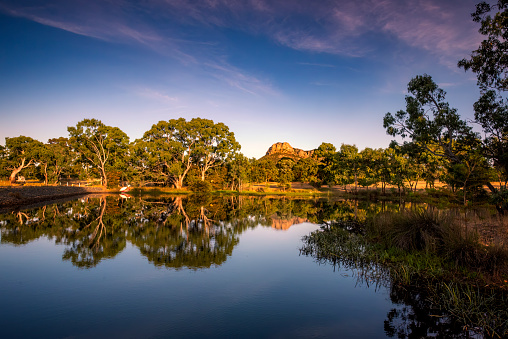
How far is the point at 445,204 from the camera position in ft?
51.4

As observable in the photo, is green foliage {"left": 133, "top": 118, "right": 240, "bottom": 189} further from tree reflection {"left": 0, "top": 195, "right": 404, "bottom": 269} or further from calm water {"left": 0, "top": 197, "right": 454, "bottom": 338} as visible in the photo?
calm water {"left": 0, "top": 197, "right": 454, "bottom": 338}

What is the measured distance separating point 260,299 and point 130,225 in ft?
48.6

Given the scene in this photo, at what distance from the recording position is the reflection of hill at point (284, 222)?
22.8 meters

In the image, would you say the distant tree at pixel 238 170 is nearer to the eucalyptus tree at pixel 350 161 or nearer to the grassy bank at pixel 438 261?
the eucalyptus tree at pixel 350 161

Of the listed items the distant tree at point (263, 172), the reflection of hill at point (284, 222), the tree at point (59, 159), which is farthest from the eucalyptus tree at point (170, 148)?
→ the reflection of hill at point (284, 222)

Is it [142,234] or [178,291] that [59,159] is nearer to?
[142,234]

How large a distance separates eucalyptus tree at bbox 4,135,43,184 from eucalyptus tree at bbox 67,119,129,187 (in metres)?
7.74

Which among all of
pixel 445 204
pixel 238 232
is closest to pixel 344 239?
pixel 445 204

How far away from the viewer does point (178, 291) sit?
9242mm

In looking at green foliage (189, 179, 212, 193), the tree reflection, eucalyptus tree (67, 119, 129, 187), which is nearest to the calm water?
the tree reflection

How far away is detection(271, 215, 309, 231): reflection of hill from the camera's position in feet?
74.9

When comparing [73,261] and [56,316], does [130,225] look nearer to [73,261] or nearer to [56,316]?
[73,261]

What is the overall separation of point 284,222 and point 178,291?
16.5m

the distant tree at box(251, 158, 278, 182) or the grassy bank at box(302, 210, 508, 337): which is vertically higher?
the distant tree at box(251, 158, 278, 182)
